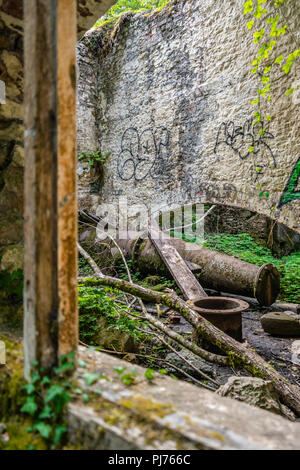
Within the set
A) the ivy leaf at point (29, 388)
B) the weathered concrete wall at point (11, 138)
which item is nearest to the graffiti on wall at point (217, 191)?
the weathered concrete wall at point (11, 138)

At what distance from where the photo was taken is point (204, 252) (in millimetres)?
5602

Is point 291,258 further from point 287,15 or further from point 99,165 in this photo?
point 99,165

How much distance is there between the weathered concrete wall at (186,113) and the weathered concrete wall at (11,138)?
13.6 ft

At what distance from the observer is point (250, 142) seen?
5.41 m

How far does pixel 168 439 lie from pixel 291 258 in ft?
23.6

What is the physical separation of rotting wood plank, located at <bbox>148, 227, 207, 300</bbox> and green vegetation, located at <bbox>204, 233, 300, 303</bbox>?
1.95m

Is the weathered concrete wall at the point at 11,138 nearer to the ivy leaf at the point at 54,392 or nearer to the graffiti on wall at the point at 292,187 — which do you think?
the ivy leaf at the point at 54,392

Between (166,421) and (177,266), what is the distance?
14.3 ft

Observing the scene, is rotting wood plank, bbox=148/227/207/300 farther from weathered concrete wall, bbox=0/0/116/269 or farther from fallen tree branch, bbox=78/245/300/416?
weathered concrete wall, bbox=0/0/116/269

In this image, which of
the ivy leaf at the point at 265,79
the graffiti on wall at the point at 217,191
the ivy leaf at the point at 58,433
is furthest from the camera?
the graffiti on wall at the point at 217,191

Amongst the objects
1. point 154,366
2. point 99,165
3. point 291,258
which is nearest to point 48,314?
point 154,366

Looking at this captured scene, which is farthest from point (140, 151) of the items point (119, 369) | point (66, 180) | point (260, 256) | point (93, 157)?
point (119, 369)

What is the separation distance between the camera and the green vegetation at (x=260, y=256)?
5809 millimetres

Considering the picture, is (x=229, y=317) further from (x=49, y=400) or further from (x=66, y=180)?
(x=66, y=180)
